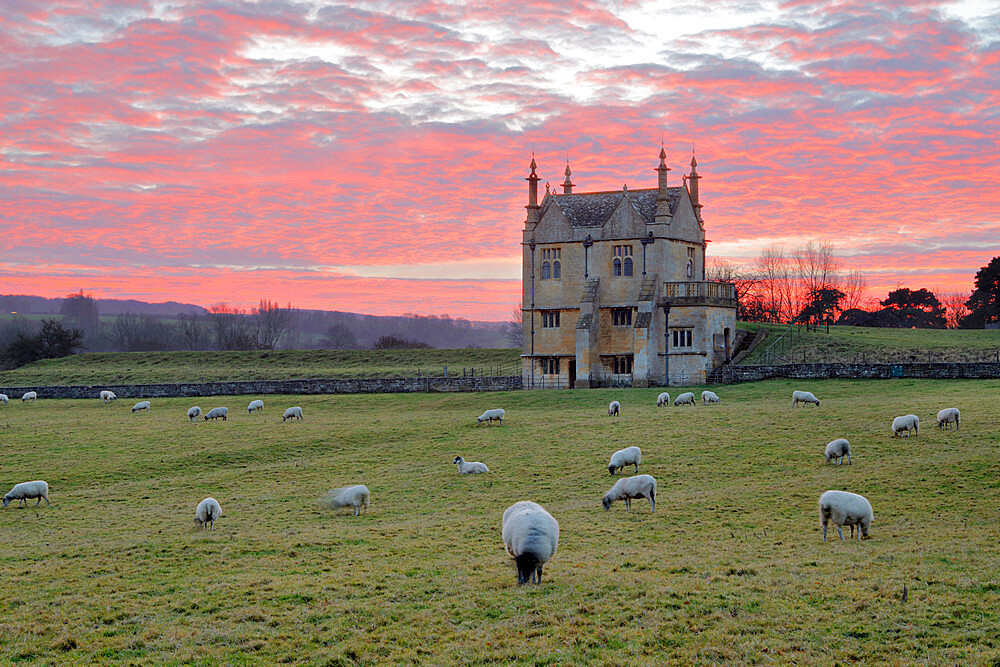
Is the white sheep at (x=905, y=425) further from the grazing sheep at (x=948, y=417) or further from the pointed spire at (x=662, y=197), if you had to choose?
the pointed spire at (x=662, y=197)

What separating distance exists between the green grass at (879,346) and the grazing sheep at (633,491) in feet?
156

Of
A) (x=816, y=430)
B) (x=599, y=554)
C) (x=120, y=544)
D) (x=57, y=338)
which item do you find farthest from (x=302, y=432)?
(x=57, y=338)

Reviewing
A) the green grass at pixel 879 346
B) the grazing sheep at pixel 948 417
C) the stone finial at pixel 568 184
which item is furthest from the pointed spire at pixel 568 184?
the grazing sheep at pixel 948 417

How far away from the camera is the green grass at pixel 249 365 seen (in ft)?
306

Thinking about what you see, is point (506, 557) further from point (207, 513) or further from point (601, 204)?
point (601, 204)

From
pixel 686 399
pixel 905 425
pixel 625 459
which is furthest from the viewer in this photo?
pixel 686 399

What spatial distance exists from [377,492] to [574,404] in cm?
2745

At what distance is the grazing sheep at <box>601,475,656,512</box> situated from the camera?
24500 millimetres

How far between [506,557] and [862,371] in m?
45.1

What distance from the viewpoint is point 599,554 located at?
19.2m

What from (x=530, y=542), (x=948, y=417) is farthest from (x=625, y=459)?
(x=948, y=417)

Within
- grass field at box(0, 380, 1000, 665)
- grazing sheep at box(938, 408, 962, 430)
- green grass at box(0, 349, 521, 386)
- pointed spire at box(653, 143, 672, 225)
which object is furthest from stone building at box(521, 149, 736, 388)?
grazing sheep at box(938, 408, 962, 430)

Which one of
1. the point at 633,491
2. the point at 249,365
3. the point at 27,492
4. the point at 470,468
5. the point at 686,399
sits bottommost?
the point at 27,492

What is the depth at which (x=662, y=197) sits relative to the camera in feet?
221
